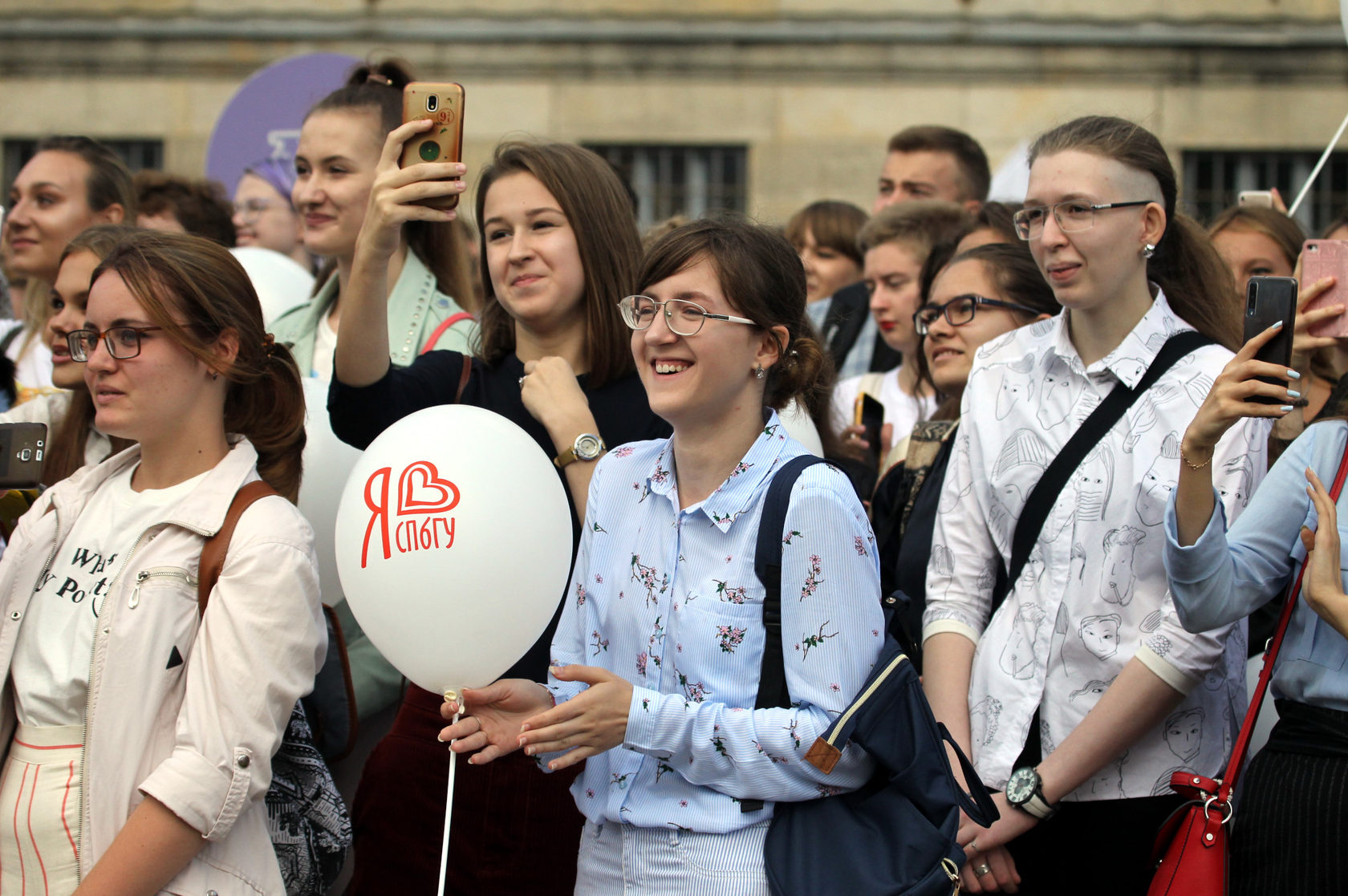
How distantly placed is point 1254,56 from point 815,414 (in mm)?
9801

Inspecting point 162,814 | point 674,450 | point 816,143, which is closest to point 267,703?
point 162,814

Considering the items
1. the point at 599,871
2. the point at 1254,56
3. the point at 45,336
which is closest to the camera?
the point at 599,871

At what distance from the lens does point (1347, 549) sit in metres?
2.73

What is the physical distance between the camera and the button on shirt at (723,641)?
91.4 inches

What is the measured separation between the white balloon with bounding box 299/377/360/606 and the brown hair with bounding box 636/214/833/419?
3.84 feet

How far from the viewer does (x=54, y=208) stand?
4.79 metres

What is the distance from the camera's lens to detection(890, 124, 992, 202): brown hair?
6.16m

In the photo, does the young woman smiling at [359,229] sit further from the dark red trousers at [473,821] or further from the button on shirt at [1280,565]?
the button on shirt at [1280,565]

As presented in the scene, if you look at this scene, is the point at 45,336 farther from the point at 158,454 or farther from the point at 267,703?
the point at 267,703

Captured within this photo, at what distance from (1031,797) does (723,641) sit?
0.90 meters

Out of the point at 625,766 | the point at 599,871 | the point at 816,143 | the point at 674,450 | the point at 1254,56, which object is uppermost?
the point at 1254,56

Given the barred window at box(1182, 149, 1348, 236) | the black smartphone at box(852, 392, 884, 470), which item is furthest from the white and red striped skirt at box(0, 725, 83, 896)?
the barred window at box(1182, 149, 1348, 236)

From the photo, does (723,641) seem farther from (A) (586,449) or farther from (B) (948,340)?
(B) (948,340)

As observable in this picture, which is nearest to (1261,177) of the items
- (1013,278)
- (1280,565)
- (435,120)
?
(1013,278)
